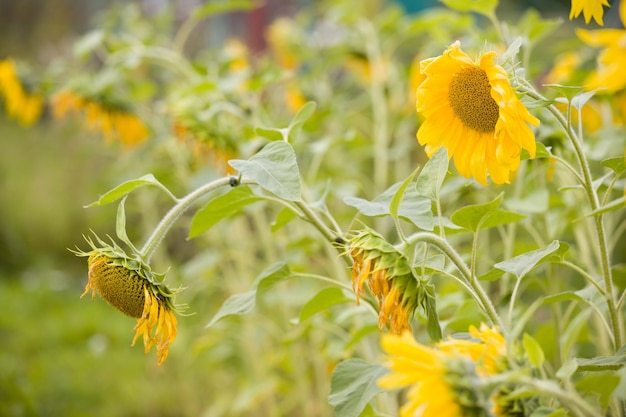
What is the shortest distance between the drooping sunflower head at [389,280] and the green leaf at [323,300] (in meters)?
0.14

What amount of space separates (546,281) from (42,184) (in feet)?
9.82

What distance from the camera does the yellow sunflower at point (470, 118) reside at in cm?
47

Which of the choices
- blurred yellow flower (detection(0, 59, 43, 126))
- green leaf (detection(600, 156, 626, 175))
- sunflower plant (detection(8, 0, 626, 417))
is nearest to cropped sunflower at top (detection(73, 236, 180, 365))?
sunflower plant (detection(8, 0, 626, 417))

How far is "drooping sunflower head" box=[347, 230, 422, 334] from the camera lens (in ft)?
1.52

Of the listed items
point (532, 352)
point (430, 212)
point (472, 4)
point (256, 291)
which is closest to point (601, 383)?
point (532, 352)

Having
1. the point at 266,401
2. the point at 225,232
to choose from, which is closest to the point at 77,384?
the point at 266,401

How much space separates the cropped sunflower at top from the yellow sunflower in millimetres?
238

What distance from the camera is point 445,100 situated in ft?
1.79

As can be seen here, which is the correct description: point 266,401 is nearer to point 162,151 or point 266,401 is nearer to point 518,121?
point 162,151

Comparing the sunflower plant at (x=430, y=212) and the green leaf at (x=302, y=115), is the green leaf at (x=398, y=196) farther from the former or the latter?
the green leaf at (x=302, y=115)

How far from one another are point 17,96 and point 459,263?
1.07m

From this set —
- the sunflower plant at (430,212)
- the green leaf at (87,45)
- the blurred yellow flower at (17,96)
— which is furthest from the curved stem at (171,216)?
the blurred yellow flower at (17,96)

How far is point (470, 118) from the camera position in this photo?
0.53m

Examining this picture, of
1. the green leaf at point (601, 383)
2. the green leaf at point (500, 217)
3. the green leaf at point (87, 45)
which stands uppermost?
the green leaf at point (87, 45)
